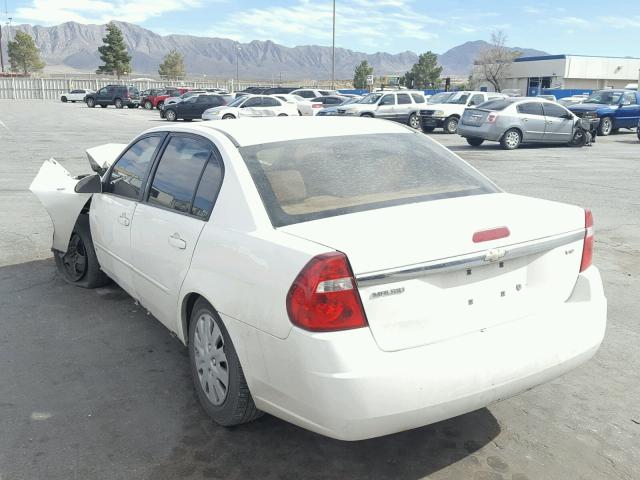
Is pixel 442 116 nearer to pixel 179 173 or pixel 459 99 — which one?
pixel 459 99

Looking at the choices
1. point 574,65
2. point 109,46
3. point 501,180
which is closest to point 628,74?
point 574,65

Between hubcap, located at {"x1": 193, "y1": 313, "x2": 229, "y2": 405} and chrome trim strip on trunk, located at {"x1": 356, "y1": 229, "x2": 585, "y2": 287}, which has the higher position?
chrome trim strip on trunk, located at {"x1": 356, "y1": 229, "x2": 585, "y2": 287}

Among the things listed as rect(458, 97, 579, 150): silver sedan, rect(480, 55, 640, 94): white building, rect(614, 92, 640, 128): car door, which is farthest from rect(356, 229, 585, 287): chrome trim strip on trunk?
rect(480, 55, 640, 94): white building

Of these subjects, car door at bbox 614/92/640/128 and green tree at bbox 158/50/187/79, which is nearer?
car door at bbox 614/92/640/128

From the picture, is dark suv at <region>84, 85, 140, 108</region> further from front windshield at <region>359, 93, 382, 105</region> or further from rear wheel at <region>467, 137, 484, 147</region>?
rear wheel at <region>467, 137, 484, 147</region>

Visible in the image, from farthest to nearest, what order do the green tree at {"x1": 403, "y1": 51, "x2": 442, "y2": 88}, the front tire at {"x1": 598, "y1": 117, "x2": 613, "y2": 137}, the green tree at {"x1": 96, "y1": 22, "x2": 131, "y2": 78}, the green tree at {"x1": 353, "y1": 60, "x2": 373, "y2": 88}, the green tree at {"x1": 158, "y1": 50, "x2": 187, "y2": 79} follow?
the green tree at {"x1": 158, "y1": 50, "x2": 187, "y2": 79} < the green tree at {"x1": 353, "y1": 60, "x2": 373, "y2": 88} < the green tree at {"x1": 403, "y1": 51, "x2": 442, "y2": 88} < the green tree at {"x1": 96, "y1": 22, "x2": 131, "y2": 78} < the front tire at {"x1": 598, "y1": 117, "x2": 613, "y2": 137}

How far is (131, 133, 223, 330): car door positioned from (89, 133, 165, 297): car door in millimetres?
155

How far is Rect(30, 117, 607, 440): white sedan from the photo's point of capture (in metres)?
2.51

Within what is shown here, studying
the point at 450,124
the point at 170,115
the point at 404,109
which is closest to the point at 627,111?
the point at 450,124

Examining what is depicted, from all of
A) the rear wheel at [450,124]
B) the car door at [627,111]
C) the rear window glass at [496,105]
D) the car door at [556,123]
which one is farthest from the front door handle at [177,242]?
the car door at [627,111]

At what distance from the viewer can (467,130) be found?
18906 millimetres

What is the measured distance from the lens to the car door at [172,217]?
3.40m

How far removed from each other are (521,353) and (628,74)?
91728 millimetres

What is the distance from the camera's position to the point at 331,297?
8.16ft
